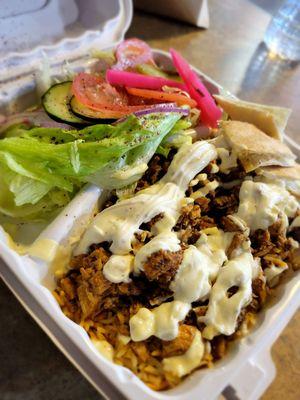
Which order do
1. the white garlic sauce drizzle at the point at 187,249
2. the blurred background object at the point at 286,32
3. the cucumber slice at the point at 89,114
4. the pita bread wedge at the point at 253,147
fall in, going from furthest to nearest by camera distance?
the blurred background object at the point at 286,32 < the cucumber slice at the point at 89,114 < the pita bread wedge at the point at 253,147 < the white garlic sauce drizzle at the point at 187,249

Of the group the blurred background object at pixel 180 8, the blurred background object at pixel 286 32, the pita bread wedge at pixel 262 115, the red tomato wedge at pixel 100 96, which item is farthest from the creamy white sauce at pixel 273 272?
the blurred background object at pixel 286 32

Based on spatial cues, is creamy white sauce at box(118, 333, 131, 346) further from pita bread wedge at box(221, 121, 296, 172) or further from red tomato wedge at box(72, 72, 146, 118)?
red tomato wedge at box(72, 72, 146, 118)

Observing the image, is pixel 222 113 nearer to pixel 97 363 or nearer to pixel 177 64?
pixel 177 64

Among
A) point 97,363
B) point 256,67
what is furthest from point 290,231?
point 256,67

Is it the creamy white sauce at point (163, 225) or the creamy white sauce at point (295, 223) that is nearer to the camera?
the creamy white sauce at point (163, 225)

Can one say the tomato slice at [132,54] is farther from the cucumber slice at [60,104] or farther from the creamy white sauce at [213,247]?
the creamy white sauce at [213,247]

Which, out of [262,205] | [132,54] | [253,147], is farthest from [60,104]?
[262,205]
